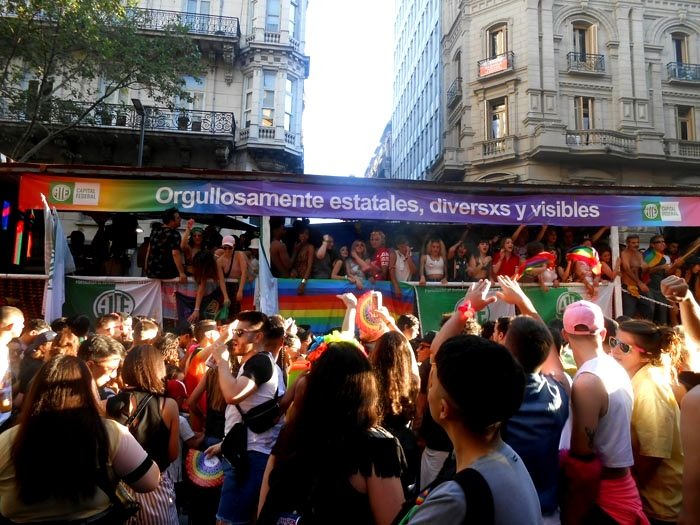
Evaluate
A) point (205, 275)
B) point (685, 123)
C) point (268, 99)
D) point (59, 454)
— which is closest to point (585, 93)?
point (685, 123)

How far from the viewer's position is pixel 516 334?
277 cm

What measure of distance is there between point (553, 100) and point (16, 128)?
1036 inches

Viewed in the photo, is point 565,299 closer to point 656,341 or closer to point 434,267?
point 434,267

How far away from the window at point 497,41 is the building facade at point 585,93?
0.06 meters

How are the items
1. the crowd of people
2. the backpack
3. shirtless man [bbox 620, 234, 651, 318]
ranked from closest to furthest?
the backpack
the crowd of people
shirtless man [bbox 620, 234, 651, 318]

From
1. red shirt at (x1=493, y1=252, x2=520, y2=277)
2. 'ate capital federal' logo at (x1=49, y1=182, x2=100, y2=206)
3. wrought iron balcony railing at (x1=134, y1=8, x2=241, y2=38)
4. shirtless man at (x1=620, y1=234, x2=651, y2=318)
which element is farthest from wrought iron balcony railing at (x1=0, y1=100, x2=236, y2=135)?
shirtless man at (x1=620, y1=234, x2=651, y2=318)

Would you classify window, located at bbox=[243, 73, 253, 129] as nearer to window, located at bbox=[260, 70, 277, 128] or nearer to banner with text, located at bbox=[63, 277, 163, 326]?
window, located at bbox=[260, 70, 277, 128]

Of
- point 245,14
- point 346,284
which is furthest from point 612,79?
point 346,284

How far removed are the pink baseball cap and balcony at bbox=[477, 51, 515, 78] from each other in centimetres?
2718

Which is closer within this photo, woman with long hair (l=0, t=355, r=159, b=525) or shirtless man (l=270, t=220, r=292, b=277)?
woman with long hair (l=0, t=355, r=159, b=525)

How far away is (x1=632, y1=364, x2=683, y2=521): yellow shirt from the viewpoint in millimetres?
3068

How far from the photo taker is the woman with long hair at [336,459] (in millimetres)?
2084

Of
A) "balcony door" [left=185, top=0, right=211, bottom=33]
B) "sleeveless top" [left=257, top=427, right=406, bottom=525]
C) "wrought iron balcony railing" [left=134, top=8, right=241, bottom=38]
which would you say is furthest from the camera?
"balcony door" [left=185, top=0, right=211, bottom=33]

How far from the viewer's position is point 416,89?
147 ft
